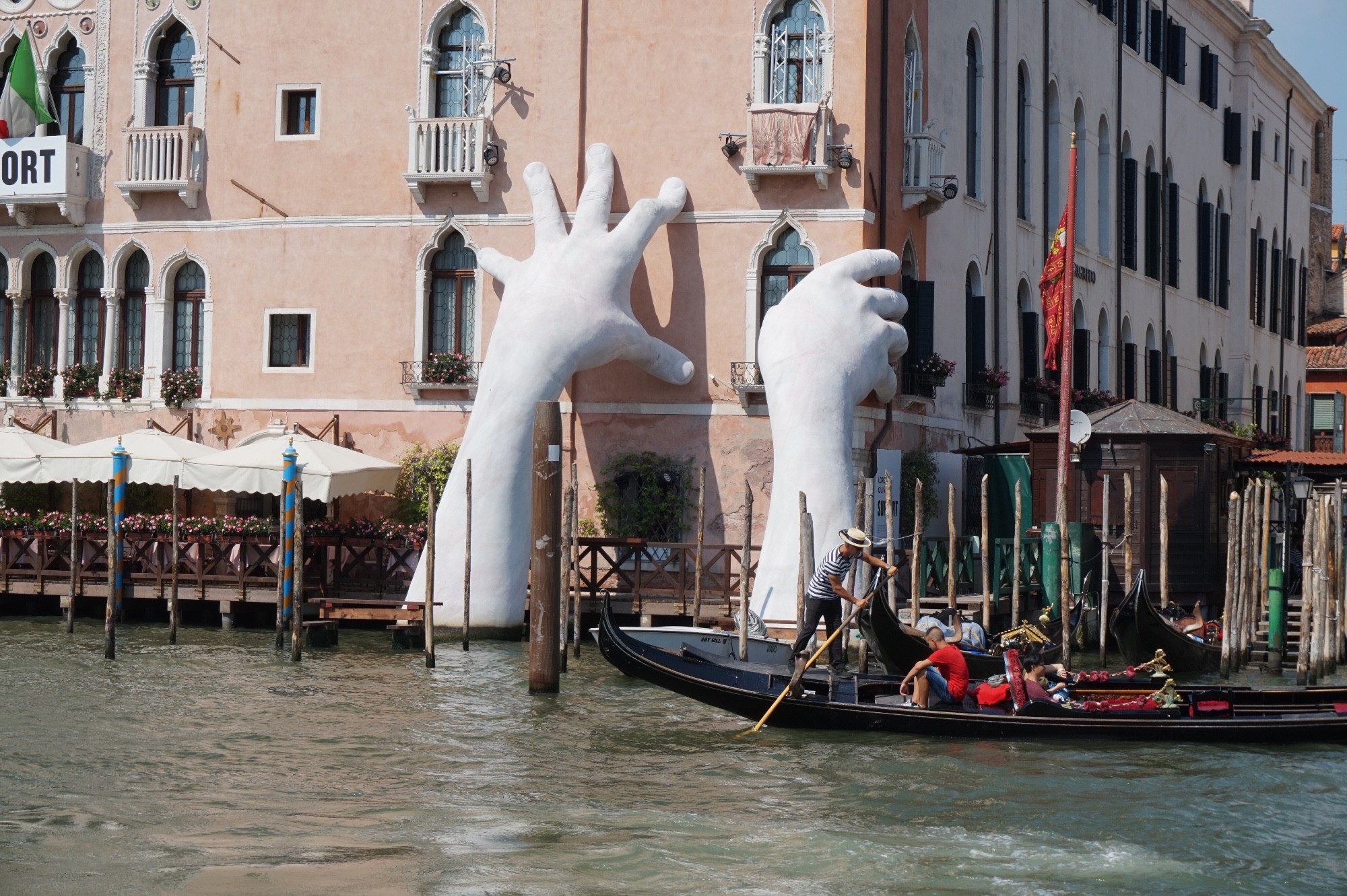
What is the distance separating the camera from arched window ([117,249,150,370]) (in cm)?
2406

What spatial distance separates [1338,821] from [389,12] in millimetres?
15384

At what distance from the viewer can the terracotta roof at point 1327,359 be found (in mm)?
45656

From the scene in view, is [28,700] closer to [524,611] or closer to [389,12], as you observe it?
[524,611]

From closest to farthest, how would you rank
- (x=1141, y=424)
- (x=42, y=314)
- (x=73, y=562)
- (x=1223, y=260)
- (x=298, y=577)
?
(x=298, y=577) → (x=73, y=562) → (x=1141, y=424) → (x=42, y=314) → (x=1223, y=260)

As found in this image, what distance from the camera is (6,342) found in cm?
2464

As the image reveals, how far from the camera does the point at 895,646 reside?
1609 centimetres

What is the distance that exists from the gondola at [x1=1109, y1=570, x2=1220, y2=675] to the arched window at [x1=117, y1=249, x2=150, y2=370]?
12.5 m

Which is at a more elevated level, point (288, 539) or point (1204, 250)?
point (1204, 250)

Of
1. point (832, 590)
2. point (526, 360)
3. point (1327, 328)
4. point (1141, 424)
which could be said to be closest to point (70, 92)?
point (526, 360)

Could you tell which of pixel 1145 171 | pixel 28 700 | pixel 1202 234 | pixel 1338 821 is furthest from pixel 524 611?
pixel 1202 234

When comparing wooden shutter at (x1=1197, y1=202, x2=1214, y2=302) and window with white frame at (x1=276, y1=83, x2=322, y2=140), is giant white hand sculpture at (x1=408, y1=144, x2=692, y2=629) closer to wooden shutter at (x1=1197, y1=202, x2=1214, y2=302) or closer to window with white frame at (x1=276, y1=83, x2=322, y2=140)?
window with white frame at (x1=276, y1=83, x2=322, y2=140)

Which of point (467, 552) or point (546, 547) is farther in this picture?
point (467, 552)

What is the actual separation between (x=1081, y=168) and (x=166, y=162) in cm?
1342

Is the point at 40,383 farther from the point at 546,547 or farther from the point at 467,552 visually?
the point at 546,547
